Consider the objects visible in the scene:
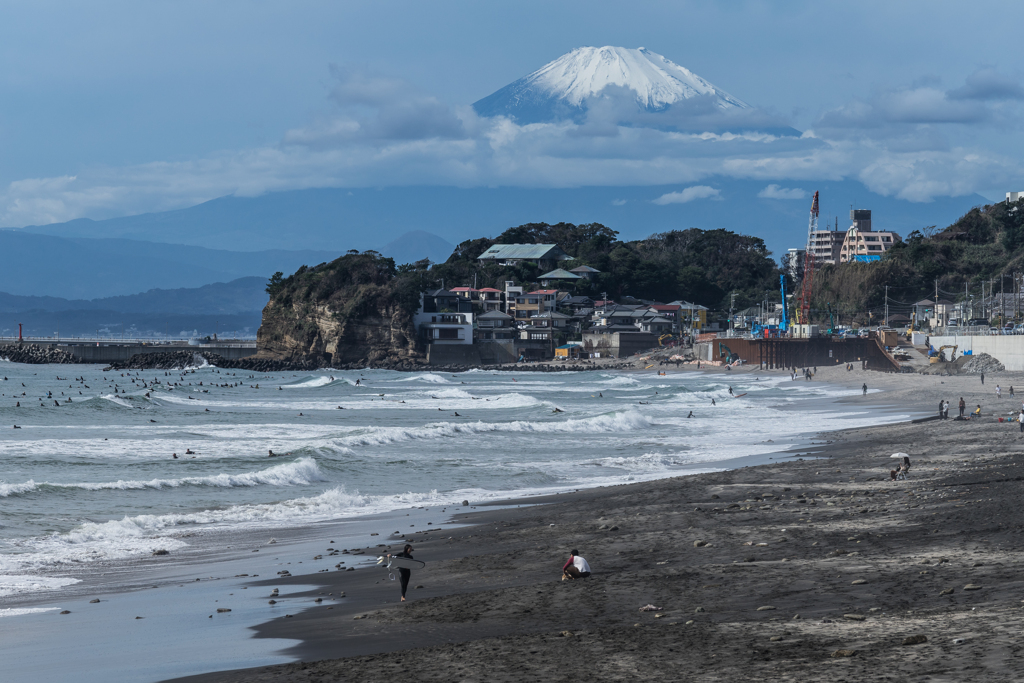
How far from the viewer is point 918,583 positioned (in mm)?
9578

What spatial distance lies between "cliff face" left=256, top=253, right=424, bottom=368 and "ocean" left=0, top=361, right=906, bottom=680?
53.3 m

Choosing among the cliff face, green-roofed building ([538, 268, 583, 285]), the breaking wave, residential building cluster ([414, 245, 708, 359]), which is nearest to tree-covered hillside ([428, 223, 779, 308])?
green-roofed building ([538, 268, 583, 285])

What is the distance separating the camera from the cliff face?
114 metres

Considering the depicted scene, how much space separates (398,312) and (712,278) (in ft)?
204

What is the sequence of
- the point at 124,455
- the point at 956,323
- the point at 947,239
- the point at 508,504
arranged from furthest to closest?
the point at 947,239 < the point at 956,323 < the point at 124,455 < the point at 508,504

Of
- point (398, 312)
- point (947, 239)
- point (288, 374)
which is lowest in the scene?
point (288, 374)

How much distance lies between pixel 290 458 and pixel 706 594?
1940cm

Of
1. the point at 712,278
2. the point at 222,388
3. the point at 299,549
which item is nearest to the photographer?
the point at 299,549

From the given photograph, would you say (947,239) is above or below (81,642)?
above

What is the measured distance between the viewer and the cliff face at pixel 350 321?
11425cm

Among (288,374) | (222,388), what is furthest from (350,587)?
(288,374)

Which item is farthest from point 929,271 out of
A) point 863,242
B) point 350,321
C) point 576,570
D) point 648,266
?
point 576,570

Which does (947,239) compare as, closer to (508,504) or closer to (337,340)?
(337,340)

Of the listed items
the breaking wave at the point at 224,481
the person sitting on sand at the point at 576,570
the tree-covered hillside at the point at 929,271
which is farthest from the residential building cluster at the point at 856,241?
the person sitting on sand at the point at 576,570
